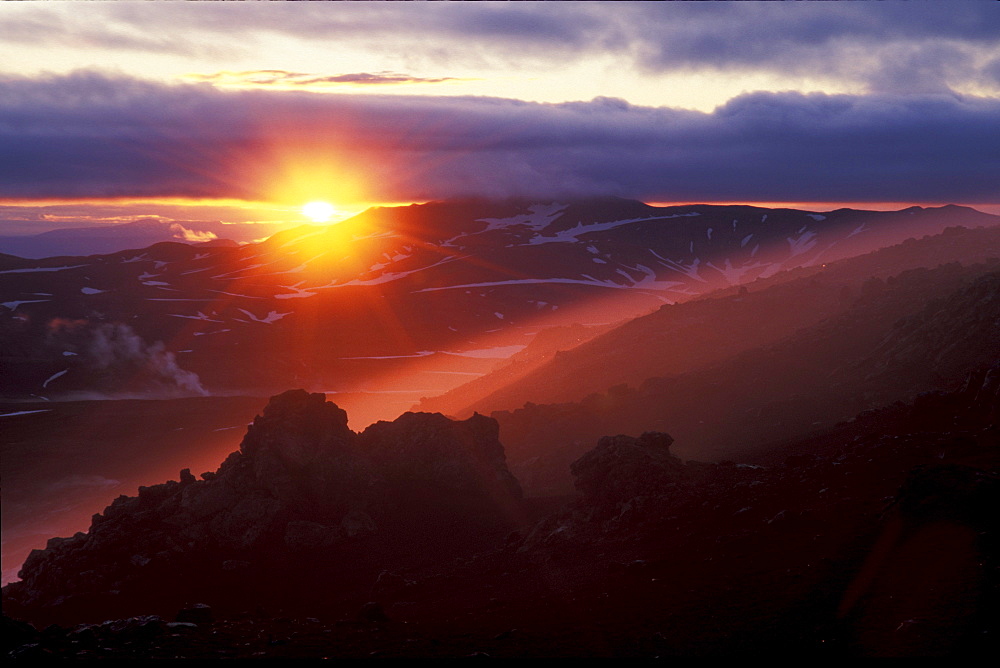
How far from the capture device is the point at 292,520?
30859 mm

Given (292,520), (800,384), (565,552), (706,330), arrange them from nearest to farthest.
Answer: (565,552)
(292,520)
(800,384)
(706,330)

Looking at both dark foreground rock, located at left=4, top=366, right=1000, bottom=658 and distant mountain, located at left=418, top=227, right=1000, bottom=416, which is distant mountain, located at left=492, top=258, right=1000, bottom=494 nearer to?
distant mountain, located at left=418, top=227, right=1000, bottom=416

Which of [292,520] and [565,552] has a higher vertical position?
[565,552]

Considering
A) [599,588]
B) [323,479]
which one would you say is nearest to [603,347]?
[323,479]

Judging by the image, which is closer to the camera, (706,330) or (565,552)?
(565,552)

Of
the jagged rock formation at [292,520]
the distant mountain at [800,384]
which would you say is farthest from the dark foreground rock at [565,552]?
the distant mountain at [800,384]

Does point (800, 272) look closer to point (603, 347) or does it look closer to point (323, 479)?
point (603, 347)

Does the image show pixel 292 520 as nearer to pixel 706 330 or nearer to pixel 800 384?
pixel 800 384

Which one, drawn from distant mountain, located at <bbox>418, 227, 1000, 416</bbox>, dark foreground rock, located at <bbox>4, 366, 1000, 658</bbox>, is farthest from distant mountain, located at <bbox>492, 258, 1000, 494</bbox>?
dark foreground rock, located at <bbox>4, 366, 1000, 658</bbox>

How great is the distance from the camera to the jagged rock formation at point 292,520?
86.4 ft

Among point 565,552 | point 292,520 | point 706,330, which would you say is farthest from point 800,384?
point 292,520

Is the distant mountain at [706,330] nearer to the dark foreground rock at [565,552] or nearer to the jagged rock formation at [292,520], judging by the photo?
the jagged rock formation at [292,520]

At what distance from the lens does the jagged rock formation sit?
2633cm

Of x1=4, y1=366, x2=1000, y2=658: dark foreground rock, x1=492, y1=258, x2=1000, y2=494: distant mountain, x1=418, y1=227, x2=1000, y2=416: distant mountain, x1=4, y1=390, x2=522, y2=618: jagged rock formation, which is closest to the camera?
x1=4, y1=366, x2=1000, y2=658: dark foreground rock
